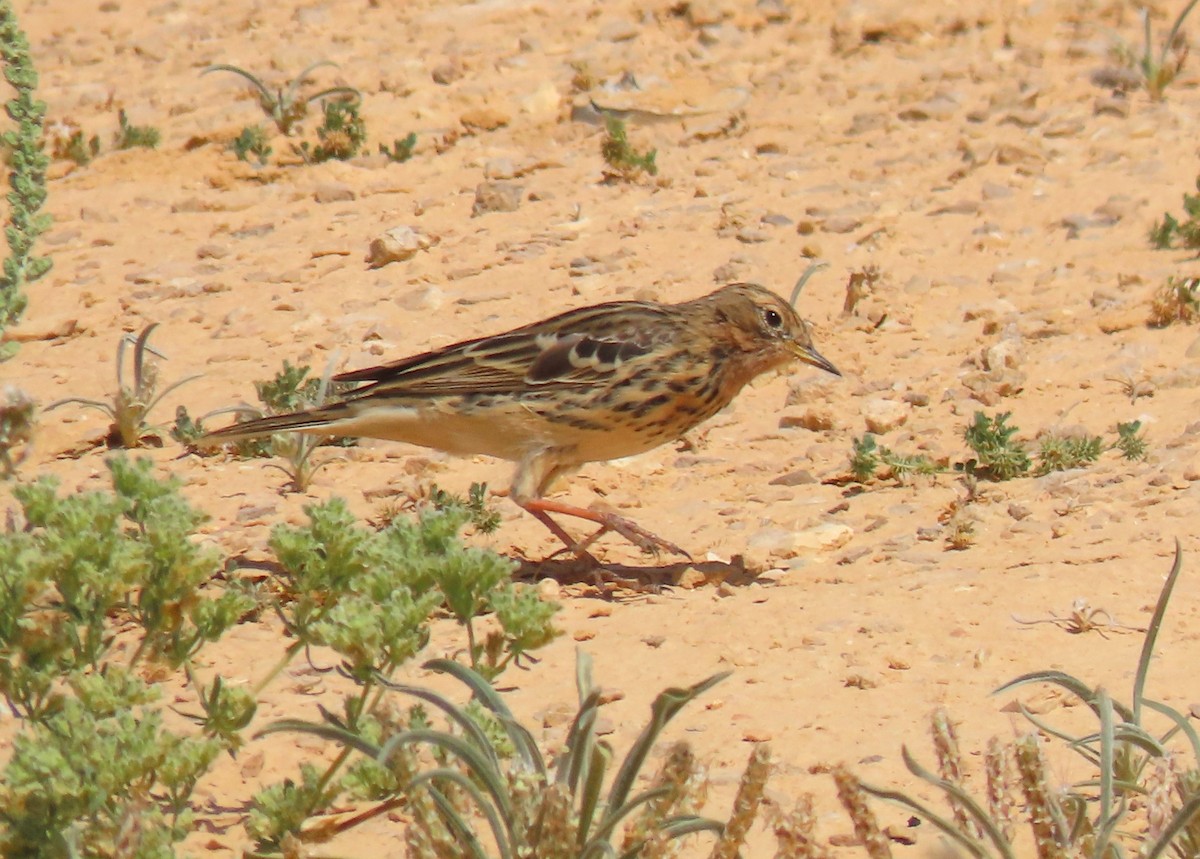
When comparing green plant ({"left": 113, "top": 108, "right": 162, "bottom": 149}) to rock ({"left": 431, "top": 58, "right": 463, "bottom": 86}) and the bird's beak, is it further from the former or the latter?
the bird's beak

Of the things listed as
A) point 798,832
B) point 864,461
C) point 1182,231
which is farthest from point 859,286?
point 798,832

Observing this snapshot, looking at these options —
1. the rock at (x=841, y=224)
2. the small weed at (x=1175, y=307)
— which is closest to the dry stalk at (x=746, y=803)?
the small weed at (x=1175, y=307)

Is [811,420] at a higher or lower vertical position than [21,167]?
lower

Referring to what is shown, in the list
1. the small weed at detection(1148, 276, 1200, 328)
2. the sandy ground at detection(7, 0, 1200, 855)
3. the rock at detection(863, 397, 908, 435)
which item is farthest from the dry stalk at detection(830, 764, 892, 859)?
the small weed at detection(1148, 276, 1200, 328)

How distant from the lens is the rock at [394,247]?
373 inches

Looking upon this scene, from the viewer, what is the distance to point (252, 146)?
10742mm

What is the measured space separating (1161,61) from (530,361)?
5.17m

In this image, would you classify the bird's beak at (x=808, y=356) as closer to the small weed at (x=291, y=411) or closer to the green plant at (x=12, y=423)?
the small weed at (x=291, y=411)

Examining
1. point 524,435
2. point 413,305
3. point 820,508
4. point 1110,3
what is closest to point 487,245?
point 413,305

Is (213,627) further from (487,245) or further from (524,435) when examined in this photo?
(487,245)

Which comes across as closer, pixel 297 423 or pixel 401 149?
pixel 297 423

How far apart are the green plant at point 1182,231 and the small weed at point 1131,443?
1861 millimetres

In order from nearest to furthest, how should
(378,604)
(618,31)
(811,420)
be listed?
(378,604), (811,420), (618,31)

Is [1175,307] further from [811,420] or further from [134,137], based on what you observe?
[134,137]
